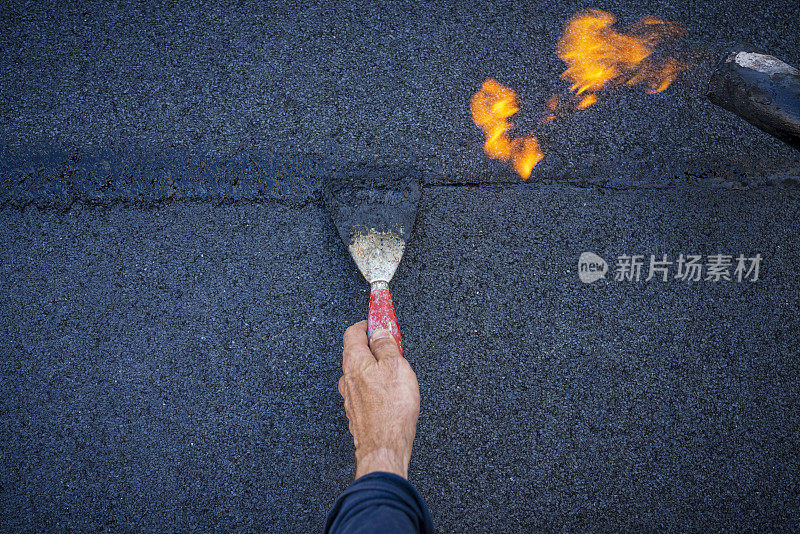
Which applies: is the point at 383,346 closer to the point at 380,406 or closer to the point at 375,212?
the point at 380,406

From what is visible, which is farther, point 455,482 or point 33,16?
point 33,16

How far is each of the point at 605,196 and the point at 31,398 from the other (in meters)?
2.84

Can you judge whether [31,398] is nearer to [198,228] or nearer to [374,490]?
[198,228]

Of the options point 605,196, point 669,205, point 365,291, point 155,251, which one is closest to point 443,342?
point 365,291

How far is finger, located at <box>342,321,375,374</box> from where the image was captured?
5.39 feet

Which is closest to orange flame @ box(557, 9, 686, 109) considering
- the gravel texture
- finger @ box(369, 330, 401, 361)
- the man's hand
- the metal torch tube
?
the metal torch tube

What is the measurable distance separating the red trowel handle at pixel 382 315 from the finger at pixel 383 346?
0.03 meters

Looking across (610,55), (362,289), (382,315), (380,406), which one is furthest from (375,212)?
(610,55)

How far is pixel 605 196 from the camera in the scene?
6.96 feet

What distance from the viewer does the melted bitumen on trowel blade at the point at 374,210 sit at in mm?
2008

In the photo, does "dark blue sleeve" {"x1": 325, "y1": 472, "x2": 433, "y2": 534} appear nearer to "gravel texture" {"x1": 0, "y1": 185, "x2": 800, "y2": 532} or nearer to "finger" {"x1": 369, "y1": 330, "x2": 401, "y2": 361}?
"finger" {"x1": 369, "y1": 330, "x2": 401, "y2": 361}

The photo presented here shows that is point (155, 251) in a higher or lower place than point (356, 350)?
higher

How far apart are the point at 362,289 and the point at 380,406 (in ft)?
2.22

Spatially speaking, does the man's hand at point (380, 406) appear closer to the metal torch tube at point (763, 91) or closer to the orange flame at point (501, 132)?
the orange flame at point (501, 132)
